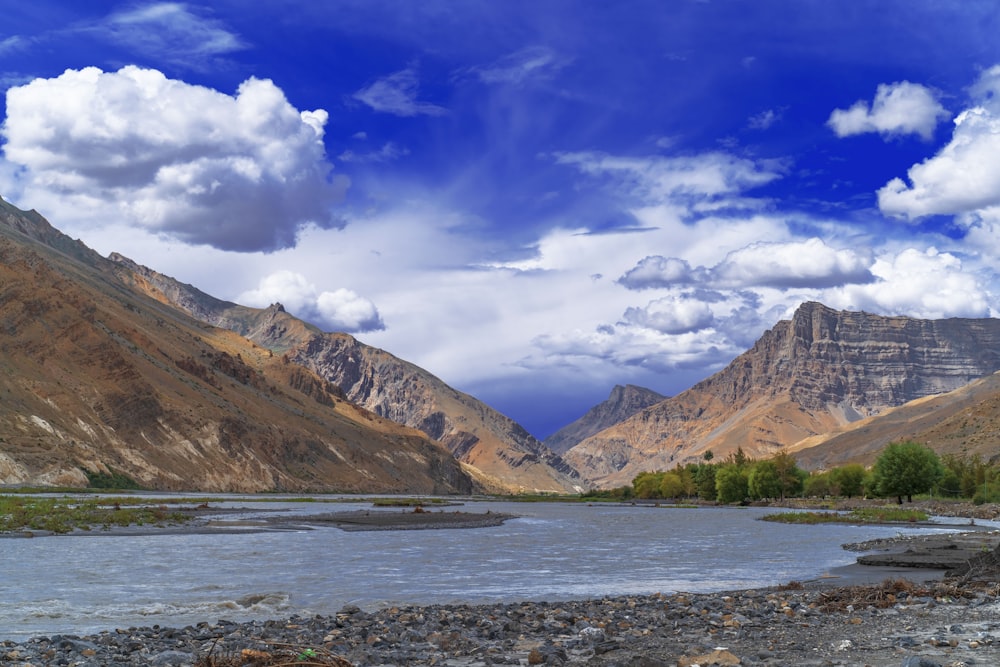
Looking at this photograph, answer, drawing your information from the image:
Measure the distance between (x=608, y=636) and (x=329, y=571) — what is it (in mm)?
23266

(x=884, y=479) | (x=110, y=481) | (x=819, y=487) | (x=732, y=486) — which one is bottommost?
(x=819, y=487)

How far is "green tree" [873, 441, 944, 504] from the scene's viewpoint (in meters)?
128

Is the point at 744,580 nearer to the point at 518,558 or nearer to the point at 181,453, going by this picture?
the point at 518,558

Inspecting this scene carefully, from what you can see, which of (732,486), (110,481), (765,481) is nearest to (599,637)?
(110,481)

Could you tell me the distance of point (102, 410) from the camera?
609ft

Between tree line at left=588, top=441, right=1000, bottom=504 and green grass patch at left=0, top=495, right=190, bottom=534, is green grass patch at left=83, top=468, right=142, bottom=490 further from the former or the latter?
tree line at left=588, top=441, right=1000, bottom=504

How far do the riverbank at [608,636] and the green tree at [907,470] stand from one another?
111 metres

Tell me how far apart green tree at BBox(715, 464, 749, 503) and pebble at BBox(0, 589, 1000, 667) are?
551 ft

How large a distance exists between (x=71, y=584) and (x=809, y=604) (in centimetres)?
2681

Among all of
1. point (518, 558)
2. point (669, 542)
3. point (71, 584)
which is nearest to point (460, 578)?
point (518, 558)

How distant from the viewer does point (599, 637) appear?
69.8 ft

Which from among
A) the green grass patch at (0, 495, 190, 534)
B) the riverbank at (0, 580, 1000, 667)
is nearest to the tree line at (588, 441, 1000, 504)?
the green grass patch at (0, 495, 190, 534)

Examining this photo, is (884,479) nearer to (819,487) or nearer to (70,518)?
(819,487)

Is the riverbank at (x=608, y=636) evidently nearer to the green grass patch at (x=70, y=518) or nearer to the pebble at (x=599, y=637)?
the pebble at (x=599, y=637)
